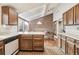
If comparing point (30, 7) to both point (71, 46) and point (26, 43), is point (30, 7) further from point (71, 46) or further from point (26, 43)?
point (71, 46)

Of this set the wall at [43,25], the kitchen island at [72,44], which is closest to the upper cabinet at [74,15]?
the kitchen island at [72,44]

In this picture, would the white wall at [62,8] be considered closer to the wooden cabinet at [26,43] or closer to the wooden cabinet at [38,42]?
the wooden cabinet at [38,42]

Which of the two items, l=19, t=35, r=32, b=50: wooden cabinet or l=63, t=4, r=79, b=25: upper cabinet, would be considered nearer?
l=63, t=4, r=79, b=25: upper cabinet

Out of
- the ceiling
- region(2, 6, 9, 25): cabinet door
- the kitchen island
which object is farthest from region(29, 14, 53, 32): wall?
the kitchen island

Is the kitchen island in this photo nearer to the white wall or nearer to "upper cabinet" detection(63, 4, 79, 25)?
"upper cabinet" detection(63, 4, 79, 25)

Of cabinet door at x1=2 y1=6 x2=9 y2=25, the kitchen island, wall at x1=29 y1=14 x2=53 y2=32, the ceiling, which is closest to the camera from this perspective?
the kitchen island

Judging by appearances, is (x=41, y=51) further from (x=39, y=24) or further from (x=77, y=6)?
(x=39, y=24)

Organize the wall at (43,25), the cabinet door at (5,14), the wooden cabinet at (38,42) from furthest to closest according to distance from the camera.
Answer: the wall at (43,25) < the wooden cabinet at (38,42) < the cabinet door at (5,14)

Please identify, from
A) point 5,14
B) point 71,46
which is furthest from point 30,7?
point 71,46

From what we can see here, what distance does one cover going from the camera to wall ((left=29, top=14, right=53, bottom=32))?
52.9 feet

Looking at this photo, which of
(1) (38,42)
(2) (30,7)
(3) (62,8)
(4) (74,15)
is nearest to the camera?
(4) (74,15)

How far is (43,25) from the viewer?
53.3 feet

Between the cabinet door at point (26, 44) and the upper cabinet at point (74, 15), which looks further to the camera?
the cabinet door at point (26, 44)

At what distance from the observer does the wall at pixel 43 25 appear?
52.9 ft
